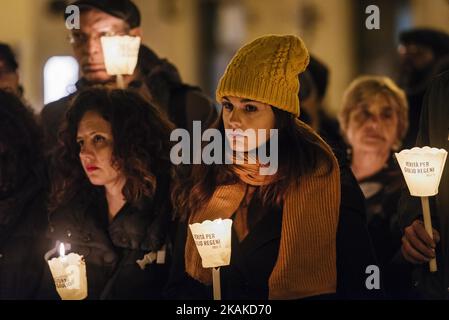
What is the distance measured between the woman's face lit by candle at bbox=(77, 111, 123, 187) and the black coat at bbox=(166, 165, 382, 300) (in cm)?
71

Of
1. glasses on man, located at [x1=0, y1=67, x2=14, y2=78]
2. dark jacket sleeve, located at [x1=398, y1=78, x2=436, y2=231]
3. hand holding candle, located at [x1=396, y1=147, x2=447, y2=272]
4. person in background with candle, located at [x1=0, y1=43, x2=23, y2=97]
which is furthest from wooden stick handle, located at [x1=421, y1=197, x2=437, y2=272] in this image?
glasses on man, located at [x1=0, y1=67, x2=14, y2=78]

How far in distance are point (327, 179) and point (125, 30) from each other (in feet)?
4.93

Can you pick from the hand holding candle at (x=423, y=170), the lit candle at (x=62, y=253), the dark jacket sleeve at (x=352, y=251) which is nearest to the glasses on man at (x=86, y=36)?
the lit candle at (x=62, y=253)

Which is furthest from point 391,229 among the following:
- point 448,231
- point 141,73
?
point 141,73

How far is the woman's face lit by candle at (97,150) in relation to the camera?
555cm

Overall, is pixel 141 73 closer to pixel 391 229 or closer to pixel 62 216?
pixel 62 216

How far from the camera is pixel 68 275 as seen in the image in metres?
5.21

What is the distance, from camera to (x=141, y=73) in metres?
6.18

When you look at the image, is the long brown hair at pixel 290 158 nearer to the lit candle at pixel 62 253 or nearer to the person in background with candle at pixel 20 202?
the lit candle at pixel 62 253

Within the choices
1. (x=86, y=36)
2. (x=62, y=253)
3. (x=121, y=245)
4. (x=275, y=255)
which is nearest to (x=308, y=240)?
(x=275, y=255)

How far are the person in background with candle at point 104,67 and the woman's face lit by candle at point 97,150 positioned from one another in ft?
1.37

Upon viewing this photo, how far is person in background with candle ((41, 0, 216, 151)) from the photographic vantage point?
607cm

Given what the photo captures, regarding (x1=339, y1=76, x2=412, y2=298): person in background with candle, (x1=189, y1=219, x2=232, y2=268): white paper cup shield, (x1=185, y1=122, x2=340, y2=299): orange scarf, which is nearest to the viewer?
(x1=189, y1=219, x2=232, y2=268): white paper cup shield

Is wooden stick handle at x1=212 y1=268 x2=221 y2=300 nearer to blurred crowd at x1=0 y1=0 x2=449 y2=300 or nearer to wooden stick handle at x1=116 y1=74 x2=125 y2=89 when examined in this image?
blurred crowd at x1=0 y1=0 x2=449 y2=300
